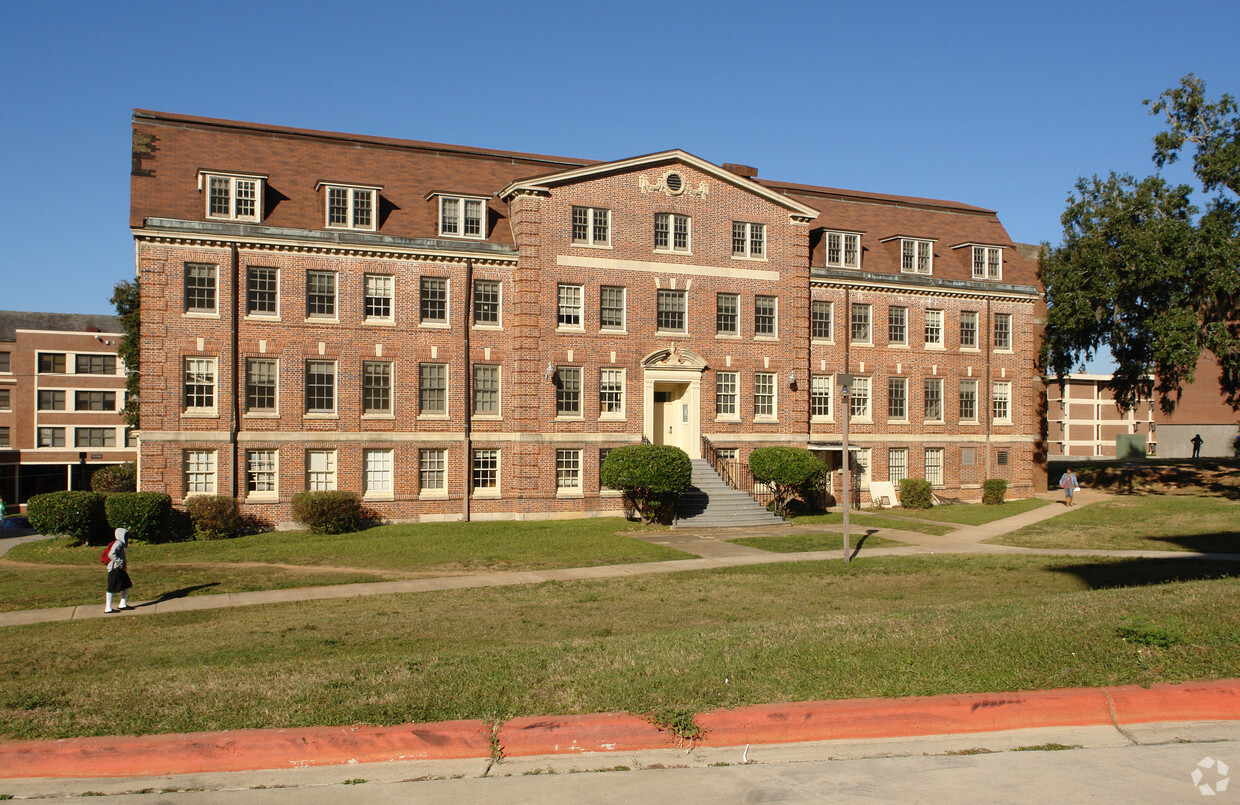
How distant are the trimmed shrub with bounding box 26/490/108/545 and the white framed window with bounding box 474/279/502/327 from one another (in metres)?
12.4

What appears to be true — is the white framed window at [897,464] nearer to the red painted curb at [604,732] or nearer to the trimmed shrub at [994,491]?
the trimmed shrub at [994,491]

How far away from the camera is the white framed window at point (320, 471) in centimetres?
2902

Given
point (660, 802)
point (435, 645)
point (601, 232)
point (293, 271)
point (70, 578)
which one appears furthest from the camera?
point (601, 232)

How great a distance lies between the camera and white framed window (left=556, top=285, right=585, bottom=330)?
103 ft

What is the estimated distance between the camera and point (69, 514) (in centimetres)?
2484

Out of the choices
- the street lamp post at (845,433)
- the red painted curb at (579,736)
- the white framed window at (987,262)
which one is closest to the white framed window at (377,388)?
the street lamp post at (845,433)

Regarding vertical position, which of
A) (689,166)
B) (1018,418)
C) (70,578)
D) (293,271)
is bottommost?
(70,578)

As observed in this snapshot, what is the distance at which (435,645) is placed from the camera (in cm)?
1246

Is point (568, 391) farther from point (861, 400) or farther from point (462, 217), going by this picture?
point (861, 400)

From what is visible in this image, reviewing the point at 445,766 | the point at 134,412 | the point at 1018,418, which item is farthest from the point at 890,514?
the point at 134,412

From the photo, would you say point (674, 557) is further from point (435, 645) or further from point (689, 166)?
point (689, 166)

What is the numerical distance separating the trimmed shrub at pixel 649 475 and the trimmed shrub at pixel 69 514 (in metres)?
14.4

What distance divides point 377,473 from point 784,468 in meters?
13.2

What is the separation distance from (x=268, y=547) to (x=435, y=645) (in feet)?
46.5
